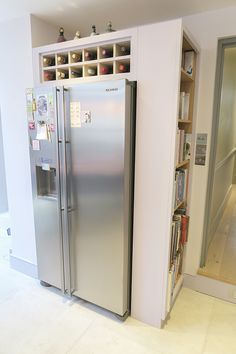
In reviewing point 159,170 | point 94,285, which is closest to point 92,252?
point 94,285

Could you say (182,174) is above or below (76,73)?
below

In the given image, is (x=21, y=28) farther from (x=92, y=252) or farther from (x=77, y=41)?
(x=92, y=252)

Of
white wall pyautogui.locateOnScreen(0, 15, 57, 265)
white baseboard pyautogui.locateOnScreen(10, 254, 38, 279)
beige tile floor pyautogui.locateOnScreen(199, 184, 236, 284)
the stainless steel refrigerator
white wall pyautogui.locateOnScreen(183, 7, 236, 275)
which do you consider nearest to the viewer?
the stainless steel refrigerator

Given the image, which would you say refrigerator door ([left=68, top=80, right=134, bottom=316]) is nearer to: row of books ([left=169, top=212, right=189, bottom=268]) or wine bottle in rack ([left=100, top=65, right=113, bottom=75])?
wine bottle in rack ([left=100, top=65, right=113, bottom=75])

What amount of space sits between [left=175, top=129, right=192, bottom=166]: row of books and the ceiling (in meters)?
0.95

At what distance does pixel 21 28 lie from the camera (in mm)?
1990

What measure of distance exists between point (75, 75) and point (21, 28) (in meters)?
0.65

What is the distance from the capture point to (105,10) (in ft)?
6.05

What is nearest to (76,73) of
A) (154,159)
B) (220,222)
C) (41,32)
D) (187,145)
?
(41,32)

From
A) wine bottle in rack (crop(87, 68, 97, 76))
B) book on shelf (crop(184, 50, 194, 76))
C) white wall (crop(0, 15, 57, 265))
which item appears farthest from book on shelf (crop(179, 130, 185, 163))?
white wall (crop(0, 15, 57, 265))

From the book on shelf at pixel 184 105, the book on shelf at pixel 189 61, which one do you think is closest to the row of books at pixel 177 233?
the book on shelf at pixel 184 105

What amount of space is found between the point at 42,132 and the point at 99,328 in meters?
1.58

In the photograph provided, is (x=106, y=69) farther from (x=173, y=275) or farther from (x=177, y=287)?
(x=177, y=287)

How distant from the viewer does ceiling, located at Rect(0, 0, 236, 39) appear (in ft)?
5.67
